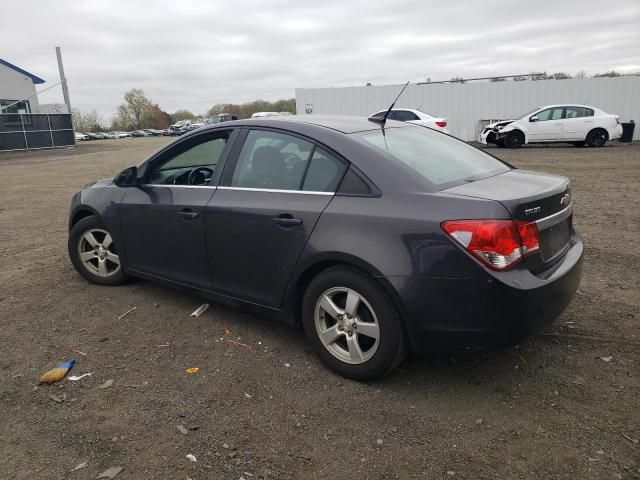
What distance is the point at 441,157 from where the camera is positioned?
3504mm

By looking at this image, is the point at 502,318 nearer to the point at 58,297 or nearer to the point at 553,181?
the point at 553,181

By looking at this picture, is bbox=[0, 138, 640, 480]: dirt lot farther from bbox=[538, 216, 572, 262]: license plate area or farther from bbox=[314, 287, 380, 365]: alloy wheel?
bbox=[538, 216, 572, 262]: license plate area

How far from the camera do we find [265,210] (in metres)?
3.41

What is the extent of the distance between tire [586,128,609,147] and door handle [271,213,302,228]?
19.2 m

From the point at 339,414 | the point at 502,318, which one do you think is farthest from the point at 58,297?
the point at 502,318

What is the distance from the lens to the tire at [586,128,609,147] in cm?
1906

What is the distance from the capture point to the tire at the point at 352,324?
2.91m

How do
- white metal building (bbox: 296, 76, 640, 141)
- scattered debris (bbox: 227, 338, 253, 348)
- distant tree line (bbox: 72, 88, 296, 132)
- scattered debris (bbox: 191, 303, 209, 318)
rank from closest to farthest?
scattered debris (bbox: 227, 338, 253, 348) < scattered debris (bbox: 191, 303, 209, 318) < white metal building (bbox: 296, 76, 640, 141) < distant tree line (bbox: 72, 88, 296, 132)

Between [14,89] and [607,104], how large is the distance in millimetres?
41746

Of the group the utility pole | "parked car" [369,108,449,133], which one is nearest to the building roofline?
the utility pole

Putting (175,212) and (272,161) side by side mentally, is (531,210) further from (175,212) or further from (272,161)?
(175,212)

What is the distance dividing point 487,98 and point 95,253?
24.0 meters

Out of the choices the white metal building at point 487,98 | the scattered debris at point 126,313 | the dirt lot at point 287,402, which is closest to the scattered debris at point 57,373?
the dirt lot at point 287,402

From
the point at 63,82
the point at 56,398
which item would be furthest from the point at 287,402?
the point at 63,82
